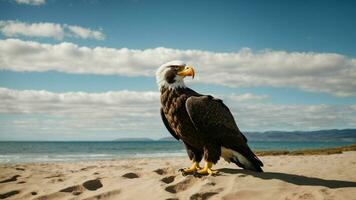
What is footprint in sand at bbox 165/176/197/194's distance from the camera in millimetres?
4875

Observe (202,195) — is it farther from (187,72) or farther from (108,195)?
(187,72)

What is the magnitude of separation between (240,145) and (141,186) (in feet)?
5.95

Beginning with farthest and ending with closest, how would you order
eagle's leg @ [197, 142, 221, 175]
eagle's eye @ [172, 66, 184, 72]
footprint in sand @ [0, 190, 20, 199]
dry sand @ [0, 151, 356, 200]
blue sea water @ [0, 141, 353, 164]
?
blue sea water @ [0, 141, 353, 164]
eagle's eye @ [172, 66, 184, 72]
eagle's leg @ [197, 142, 221, 175]
footprint in sand @ [0, 190, 20, 199]
dry sand @ [0, 151, 356, 200]

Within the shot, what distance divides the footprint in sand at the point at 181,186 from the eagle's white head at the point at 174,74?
1.58 metres

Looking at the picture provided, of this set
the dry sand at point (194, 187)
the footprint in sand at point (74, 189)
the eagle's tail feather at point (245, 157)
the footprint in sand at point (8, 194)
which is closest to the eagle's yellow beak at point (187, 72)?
the eagle's tail feather at point (245, 157)

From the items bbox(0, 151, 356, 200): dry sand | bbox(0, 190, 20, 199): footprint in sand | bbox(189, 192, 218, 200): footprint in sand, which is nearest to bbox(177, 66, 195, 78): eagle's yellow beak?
bbox(0, 151, 356, 200): dry sand

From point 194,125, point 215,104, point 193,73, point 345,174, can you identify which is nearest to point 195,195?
point 194,125

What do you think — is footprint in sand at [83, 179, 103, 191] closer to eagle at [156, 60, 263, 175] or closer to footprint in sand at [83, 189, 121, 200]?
footprint in sand at [83, 189, 121, 200]

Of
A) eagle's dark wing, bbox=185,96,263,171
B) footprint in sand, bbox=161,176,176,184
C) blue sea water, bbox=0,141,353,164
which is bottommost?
blue sea water, bbox=0,141,353,164

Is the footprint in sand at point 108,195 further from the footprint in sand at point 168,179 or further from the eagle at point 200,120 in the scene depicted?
the eagle at point 200,120

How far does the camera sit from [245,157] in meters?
6.05

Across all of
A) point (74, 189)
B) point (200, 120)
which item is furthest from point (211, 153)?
point (74, 189)

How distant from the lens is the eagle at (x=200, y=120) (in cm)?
562

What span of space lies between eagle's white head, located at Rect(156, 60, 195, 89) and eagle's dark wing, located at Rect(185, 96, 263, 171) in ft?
1.51
